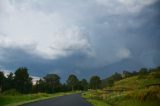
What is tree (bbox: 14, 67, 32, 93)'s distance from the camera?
15338 cm

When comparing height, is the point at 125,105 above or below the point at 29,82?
below

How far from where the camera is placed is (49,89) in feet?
538

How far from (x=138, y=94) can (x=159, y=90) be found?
7.94 ft

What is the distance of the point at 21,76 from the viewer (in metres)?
157

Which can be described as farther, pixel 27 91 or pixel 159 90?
pixel 27 91

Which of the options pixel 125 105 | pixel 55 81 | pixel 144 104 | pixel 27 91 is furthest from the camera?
pixel 55 81

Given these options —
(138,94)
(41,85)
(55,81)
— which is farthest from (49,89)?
(138,94)

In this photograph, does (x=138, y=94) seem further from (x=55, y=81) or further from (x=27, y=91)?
(x=55, y=81)

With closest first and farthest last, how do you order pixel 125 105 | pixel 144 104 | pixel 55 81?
pixel 144 104 < pixel 125 105 < pixel 55 81

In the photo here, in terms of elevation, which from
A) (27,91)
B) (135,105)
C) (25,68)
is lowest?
(135,105)

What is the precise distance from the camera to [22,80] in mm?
157000

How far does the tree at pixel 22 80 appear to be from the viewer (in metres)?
153

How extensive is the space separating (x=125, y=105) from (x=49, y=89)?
429ft

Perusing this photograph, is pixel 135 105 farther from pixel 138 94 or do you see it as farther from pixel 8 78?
pixel 8 78
